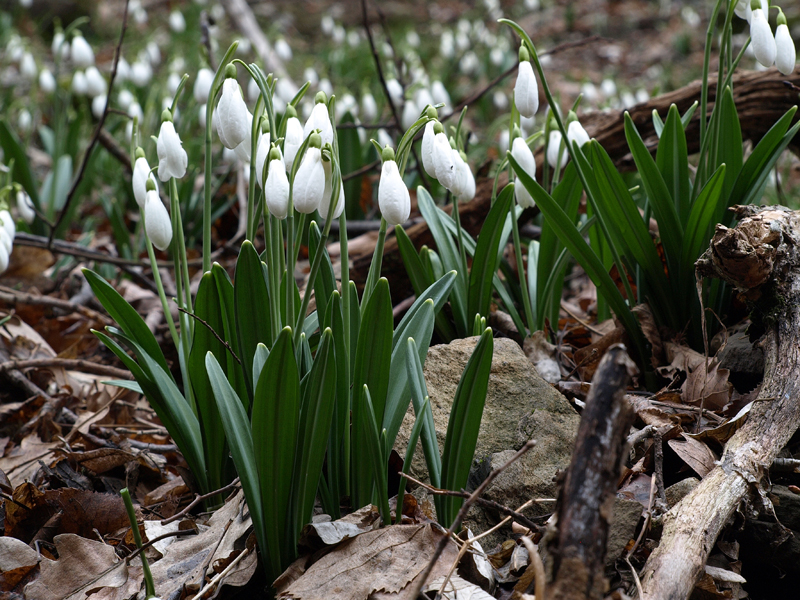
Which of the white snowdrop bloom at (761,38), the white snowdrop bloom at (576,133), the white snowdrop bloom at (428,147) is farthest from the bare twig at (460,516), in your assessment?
the white snowdrop bloom at (761,38)

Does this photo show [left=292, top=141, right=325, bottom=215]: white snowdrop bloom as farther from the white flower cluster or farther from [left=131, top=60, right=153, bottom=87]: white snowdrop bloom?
[left=131, top=60, right=153, bottom=87]: white snowdrop bloom

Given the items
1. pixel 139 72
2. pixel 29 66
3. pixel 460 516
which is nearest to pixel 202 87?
pixel 460 516

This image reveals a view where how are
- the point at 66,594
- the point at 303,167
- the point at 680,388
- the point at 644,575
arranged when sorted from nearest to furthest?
the point at 644,575
the point at 303,167
the point at 66,594
the point at 680,388

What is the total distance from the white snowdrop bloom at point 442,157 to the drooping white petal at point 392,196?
159 millimetres

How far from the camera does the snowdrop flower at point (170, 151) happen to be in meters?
1.48

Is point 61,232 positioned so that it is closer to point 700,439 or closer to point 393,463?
point 393,463

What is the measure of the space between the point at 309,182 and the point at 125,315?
682 millimetres

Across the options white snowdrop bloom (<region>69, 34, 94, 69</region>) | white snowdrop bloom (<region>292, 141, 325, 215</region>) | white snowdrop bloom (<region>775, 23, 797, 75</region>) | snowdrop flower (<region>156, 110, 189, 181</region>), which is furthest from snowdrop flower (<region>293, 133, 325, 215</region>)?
white snowdrop bloom (<region>69, 34, 94, 69</region>)

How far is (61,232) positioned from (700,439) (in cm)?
350

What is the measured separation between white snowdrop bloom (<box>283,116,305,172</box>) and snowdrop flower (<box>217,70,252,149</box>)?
0.09m

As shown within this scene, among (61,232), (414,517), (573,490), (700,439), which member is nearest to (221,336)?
(414,517)

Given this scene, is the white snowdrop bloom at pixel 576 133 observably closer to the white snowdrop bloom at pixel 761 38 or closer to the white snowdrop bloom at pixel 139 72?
the white snowdrop bloom at pixel 761 38

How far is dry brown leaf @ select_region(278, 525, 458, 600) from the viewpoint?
3.92 feet

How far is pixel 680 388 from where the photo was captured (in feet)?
6.06
